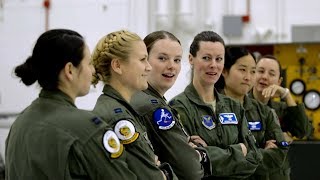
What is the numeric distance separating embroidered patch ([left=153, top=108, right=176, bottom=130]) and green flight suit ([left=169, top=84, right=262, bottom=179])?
0.35m

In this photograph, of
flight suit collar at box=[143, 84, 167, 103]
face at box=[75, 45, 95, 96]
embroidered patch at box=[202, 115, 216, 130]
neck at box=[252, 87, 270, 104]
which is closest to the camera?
face at box=[75, 45, 95, 96]

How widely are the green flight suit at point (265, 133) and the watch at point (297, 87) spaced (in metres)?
2.81

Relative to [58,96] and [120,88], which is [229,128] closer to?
[120,88]

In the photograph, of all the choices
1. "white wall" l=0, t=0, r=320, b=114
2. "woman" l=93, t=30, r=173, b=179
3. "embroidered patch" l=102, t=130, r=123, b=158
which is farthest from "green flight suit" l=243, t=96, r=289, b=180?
"white wall" l=0, t=0, r=320, b=114

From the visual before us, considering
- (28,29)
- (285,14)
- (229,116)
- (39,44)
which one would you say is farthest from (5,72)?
(39,44)

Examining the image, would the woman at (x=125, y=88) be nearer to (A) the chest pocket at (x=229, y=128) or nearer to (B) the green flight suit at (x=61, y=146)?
(B) the green flight suit at (x=61, y=146)

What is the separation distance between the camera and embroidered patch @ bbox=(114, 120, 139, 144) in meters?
1.71

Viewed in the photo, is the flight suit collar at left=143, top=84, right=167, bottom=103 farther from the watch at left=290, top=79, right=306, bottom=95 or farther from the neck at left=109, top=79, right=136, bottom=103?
the watch at left=290, top=79, right=306, bottom=95

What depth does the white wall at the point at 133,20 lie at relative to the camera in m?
5.48

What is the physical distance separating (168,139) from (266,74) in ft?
5.28

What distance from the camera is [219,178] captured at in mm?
2398

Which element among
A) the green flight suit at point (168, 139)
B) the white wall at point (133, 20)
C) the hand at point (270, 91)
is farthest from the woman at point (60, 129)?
the white wall at point (133, 20)

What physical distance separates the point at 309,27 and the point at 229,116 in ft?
10.5

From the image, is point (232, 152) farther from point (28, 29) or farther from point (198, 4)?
point (28, 29)
